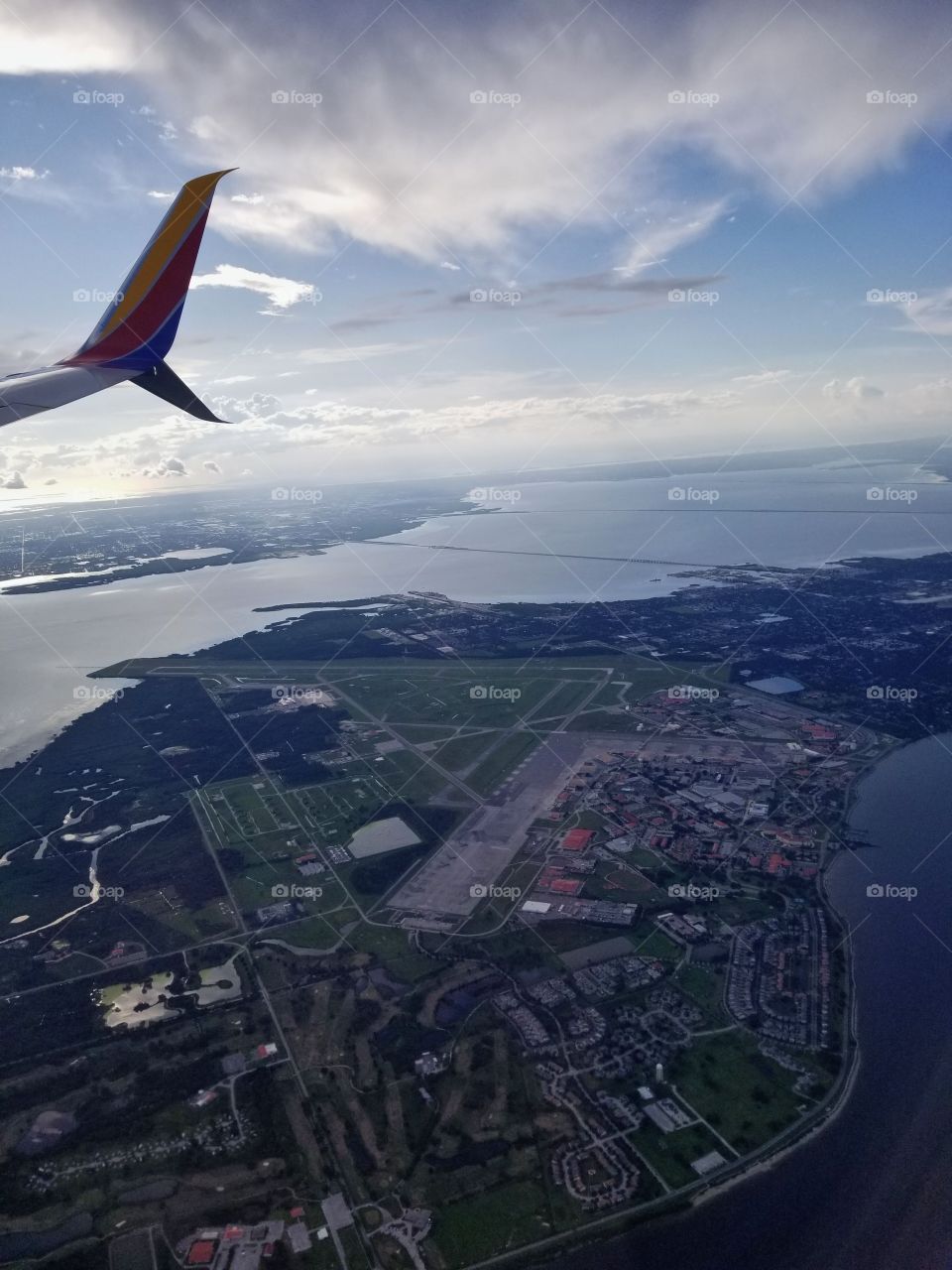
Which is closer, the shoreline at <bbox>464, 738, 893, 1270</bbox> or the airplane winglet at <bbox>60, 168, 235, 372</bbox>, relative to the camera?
the airplane winglet at <bbox>60, 168, 235, 372</bbox>

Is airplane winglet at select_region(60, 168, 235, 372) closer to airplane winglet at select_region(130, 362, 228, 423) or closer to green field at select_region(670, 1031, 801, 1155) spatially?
airplane winglet at select_region(130, 362, 228, 423)

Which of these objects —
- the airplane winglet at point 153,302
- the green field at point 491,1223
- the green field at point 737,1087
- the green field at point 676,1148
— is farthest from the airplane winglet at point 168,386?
the green field at point 737,1087

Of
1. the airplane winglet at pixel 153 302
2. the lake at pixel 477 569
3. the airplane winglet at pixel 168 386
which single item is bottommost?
the lake at pixel 477 569

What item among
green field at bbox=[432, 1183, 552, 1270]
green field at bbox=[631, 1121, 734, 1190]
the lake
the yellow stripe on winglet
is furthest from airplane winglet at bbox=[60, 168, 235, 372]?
the lake

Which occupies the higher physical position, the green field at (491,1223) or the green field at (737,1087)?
the green field at (737,1087)

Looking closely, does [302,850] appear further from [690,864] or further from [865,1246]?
[865,1246]

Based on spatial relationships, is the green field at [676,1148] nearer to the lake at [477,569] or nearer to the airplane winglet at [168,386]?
the airplane winglet at [168,386]

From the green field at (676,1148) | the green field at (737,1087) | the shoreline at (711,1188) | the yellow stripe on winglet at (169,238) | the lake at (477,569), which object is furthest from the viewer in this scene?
the lake at (477,569)

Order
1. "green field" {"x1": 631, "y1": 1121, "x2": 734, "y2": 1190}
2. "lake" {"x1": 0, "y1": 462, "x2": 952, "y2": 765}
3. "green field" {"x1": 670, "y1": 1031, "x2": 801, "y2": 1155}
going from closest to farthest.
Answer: "green field" {"x1": 631, "y1": 1121, "x2": 734, "y2": 1190}, "green field" {"x1": 670, "y1": 1031, "x2": 801, "y2": 1155}, "lake" {"x1": 0, "y1": 462, "x2": 952, "y2": 765}

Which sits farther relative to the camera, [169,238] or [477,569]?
[477,569]

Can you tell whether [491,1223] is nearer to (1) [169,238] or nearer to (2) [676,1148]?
(2) [676,1148]

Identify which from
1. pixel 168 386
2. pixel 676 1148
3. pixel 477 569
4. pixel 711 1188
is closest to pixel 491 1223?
pixel 676 1148
